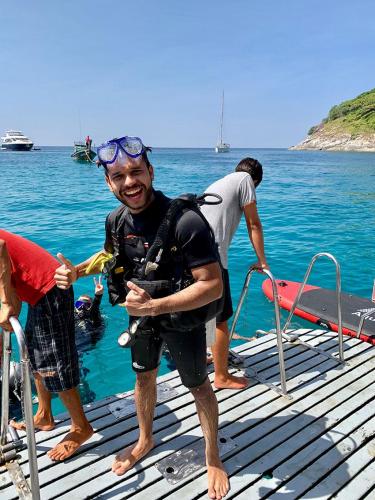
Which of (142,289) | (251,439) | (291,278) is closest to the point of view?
(142,289)

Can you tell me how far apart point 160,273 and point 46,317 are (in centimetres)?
111

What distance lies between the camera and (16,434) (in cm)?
301

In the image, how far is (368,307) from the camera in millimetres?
7242

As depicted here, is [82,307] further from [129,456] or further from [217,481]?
[217,481]

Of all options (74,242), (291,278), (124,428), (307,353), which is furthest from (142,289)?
(74,242)

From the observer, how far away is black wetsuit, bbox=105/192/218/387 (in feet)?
6.72

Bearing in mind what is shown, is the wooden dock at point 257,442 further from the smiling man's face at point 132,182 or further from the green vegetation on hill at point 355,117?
the green vegetation on hill at point 355,117

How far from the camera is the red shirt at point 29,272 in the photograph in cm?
265

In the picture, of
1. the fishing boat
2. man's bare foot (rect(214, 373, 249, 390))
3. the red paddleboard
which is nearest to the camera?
man's bare foot (rect(214, 373, 249, 390))

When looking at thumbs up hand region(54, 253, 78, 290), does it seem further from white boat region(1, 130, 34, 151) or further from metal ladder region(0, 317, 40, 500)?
white boat region(1, 130, 34, 151)

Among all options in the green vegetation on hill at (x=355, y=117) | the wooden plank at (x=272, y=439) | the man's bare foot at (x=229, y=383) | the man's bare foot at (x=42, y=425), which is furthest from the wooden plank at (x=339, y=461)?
the green vegetation on hill at (x=355, y=117)

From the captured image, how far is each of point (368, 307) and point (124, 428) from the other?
19.2 feet

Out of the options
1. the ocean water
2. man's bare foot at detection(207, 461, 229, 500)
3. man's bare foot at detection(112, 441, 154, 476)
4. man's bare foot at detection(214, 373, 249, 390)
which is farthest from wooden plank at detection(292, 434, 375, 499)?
the ocean water

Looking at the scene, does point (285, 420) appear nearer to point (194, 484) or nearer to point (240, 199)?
point (194, 484)
